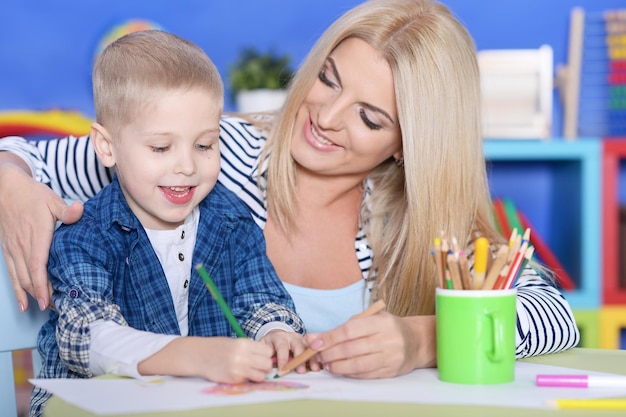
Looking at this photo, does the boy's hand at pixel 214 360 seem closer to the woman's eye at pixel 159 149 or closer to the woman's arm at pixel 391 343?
the woman's arm at pixel 391 343

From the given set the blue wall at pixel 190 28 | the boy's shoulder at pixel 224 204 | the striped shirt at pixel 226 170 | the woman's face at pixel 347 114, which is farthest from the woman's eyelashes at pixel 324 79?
the blue wall at pixel 190 28

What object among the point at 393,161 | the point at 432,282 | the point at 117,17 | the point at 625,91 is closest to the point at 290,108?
the point at 393,161

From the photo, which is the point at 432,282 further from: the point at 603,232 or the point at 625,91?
the point at 625,91

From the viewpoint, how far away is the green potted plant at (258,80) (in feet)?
8.57

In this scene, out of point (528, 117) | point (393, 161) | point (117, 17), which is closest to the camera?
point (393, 161)

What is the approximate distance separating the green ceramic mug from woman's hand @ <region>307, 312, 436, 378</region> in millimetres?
62

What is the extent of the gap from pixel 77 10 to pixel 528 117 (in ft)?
4.69

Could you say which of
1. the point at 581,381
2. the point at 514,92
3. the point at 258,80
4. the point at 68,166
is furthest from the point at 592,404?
the point at 258,80

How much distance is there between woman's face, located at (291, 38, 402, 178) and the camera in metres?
1.56

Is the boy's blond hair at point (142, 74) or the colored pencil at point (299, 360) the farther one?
the boy's blond hair at point (142, 74)

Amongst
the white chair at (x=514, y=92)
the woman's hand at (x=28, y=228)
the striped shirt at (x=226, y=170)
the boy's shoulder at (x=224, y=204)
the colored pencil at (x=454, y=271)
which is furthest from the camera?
the white chair at (x=514, y=92)

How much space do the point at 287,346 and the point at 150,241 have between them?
312mm

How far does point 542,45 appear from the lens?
290cm

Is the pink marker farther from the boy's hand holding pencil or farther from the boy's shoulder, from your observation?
the boy's shoulder
